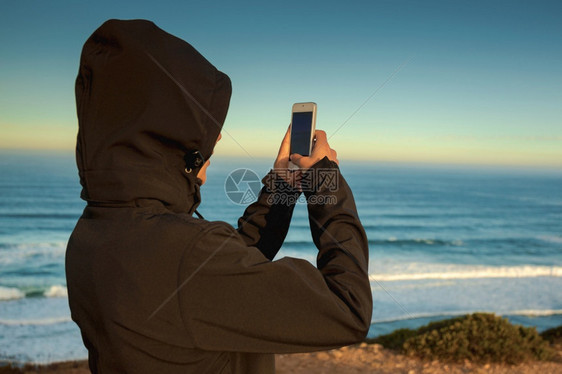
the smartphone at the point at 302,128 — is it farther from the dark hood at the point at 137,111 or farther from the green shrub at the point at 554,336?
the green shrub at the point at 554,336

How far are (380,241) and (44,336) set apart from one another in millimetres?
21251

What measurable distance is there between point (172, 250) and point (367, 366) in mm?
5846

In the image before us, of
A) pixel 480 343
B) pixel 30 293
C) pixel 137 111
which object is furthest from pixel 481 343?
pixel 30 293

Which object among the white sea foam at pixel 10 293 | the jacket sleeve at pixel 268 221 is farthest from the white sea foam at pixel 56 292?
the jacket sleeve at pixel 268 221

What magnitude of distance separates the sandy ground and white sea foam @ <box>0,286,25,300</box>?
10.3m

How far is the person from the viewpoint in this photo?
3.47 feet

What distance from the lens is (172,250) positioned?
3.44ft

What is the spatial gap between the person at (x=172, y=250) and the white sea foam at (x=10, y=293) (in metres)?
16.1

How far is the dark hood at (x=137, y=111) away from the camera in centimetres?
117

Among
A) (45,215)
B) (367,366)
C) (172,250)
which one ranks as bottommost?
(45,215)

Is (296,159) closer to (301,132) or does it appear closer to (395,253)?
(301,132)

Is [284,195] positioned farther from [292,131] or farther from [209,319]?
[209,319]

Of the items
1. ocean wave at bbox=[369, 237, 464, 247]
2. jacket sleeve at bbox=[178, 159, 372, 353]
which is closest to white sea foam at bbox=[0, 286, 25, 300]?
jacket sleeve at bbox=[178, 159, 372, 353]
